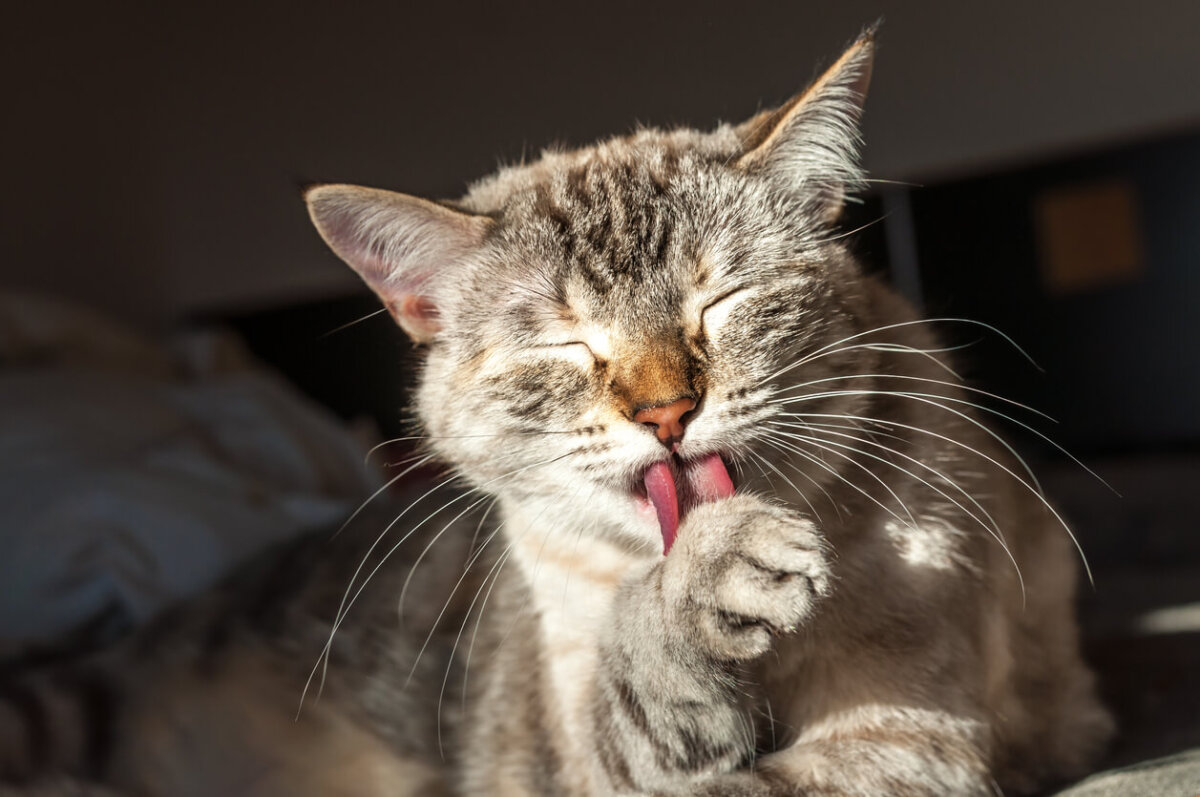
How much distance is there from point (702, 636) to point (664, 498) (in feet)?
0.46

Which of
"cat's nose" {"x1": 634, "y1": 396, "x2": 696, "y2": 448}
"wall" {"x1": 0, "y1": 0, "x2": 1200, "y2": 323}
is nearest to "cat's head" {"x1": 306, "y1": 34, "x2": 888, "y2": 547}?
"cat's nose" {"x1": 634, "y1": 396, "x2": 696, "y2": 448}

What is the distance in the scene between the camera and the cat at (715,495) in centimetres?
74

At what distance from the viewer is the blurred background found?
1.32 metres

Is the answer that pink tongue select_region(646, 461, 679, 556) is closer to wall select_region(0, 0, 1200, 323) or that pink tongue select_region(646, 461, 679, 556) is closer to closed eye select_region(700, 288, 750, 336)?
closed eye select_region(700, 288, 750, 336)

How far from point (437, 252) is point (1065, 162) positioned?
6.06 ft

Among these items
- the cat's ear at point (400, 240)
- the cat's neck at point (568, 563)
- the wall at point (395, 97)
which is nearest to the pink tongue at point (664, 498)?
the cat's neck at point (568, 563)

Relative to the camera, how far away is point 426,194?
3.21 ft

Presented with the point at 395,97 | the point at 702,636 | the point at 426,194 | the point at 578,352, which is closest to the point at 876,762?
the point at 702,636

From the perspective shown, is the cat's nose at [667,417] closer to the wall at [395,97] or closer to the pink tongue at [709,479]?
the pink tongue at [709,479]

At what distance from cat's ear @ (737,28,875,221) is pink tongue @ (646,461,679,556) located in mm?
329

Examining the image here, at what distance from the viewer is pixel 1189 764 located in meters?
0.84

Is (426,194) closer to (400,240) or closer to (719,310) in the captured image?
(400,240)

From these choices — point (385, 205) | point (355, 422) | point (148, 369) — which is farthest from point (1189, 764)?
point (148, 369)

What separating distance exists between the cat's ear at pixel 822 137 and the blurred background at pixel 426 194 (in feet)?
0.24
